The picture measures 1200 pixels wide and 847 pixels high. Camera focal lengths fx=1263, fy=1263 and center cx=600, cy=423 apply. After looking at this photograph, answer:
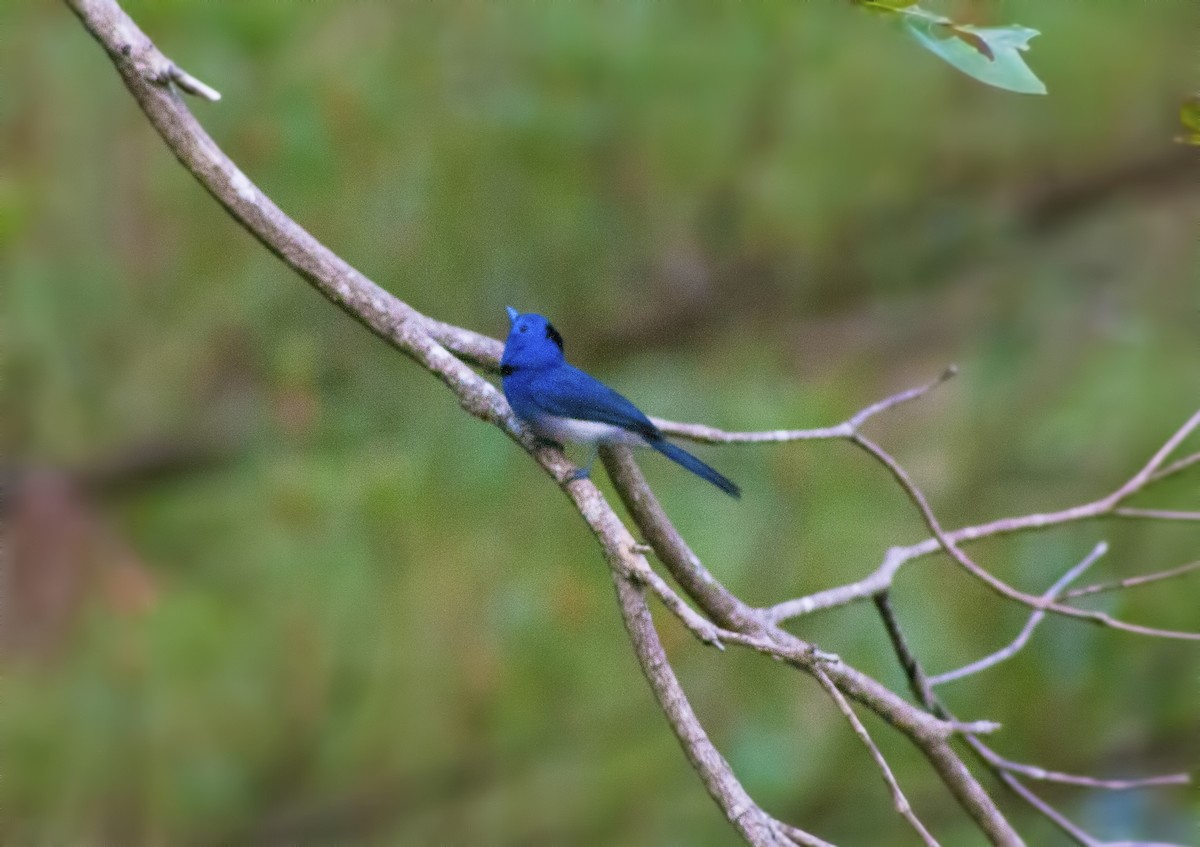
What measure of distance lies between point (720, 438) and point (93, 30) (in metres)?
1.18

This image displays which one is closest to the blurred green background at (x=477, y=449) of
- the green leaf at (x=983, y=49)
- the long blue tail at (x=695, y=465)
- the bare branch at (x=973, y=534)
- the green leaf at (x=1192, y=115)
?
the long blue tail at (x=695, y=465)

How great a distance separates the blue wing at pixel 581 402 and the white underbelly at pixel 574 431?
1 cm

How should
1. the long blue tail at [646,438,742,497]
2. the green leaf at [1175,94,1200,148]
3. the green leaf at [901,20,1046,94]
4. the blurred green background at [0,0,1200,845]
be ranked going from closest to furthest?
1. the green leaf at [901,20,1046,94]
2. the green leaf at [1175,94,1200,148]
3. the long blue tail at [646,438,742,497]
4. the blurred green background at [0,0,1200,845]

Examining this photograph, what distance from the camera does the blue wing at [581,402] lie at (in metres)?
2.09

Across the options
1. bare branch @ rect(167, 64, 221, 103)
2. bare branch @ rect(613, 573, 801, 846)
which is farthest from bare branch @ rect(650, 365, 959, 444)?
bare branch @ rect(167, 64, 221, 103)

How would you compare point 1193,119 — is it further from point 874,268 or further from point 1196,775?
point 874,268

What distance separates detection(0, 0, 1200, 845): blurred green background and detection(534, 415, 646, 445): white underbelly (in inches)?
62.7

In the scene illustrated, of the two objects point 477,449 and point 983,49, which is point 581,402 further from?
point 477,449

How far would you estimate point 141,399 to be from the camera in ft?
13.2

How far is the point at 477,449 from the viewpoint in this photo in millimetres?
3848

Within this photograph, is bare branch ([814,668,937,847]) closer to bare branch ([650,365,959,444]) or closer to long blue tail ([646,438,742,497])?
bare branch ([650,365,959,444])

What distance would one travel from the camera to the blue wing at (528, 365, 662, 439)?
2.09m

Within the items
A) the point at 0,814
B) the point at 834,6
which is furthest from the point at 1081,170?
the point at 0,814

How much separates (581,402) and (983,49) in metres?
0.92
